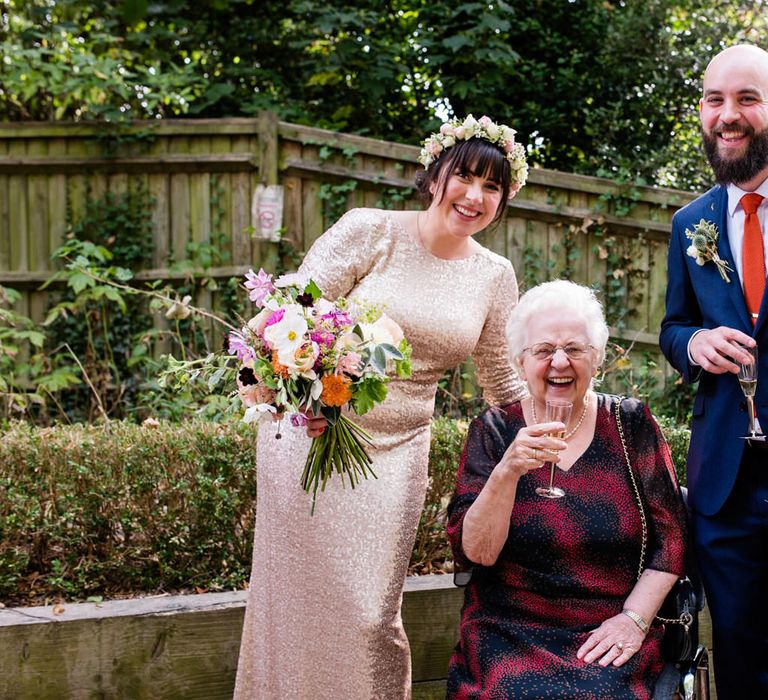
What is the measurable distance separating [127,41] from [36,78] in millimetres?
1044

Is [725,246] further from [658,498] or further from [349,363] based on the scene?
[349,363]

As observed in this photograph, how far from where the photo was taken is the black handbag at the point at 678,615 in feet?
8.09

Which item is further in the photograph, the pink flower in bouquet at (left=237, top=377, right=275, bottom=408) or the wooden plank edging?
the wooden plank edging

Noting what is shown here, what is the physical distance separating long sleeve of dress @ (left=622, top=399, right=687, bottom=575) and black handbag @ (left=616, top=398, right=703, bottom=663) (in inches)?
0.9

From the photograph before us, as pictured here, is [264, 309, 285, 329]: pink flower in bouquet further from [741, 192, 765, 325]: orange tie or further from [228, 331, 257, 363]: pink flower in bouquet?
[741, 192, 765, 325]: orange tie

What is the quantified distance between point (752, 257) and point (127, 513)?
2281 mm

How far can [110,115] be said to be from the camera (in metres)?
6.91

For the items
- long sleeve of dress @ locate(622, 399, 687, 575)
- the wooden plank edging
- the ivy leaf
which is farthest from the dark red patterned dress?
the wooden plank edging

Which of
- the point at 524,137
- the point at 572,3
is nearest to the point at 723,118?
the point at 524,137

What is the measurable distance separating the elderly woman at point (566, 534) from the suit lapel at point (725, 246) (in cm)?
36

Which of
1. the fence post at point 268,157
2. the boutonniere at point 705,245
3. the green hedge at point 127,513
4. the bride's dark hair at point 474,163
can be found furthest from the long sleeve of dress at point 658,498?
the fence post at point 268,157

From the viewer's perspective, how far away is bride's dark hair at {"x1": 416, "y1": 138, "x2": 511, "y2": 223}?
9.52ft

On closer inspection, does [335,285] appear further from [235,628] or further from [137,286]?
[137,286]

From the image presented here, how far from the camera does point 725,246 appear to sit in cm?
262
